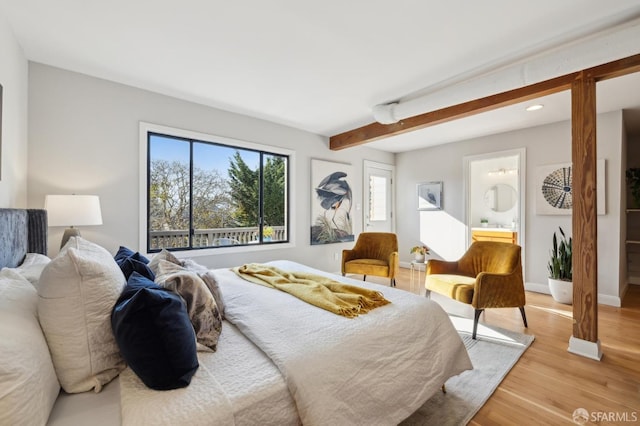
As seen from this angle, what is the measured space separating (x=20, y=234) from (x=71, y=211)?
1.75 ft

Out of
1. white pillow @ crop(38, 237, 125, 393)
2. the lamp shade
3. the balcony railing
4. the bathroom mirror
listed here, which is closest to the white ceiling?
the lamp shade

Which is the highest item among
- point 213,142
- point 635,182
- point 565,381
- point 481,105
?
point 481,105

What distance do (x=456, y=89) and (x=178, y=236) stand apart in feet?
10.9

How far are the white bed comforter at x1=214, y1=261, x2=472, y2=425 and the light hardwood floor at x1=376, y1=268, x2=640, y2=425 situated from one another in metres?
0.38

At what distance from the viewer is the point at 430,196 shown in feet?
17.9

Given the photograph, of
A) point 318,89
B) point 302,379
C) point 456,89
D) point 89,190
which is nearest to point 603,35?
point 456,89

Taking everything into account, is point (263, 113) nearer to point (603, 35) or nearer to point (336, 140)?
point (336, 140)

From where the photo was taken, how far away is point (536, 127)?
420cm

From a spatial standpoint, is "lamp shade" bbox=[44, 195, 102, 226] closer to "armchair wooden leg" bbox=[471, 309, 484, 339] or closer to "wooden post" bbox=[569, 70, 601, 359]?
"armchair wooden leg" bbox=[471, 309, 484, 339]

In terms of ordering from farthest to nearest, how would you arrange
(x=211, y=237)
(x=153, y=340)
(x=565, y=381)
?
1. (x=211, y=237)
2. (x=565, y=381)
3. (x=153, y=340)

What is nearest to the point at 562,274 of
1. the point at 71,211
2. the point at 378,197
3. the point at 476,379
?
the point at 476,379

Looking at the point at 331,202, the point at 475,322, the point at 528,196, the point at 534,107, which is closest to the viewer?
the point at 475,322

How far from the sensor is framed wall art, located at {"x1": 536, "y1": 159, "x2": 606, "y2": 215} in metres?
3.89

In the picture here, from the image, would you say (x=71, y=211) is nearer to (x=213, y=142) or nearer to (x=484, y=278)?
(x=213, y=142)
